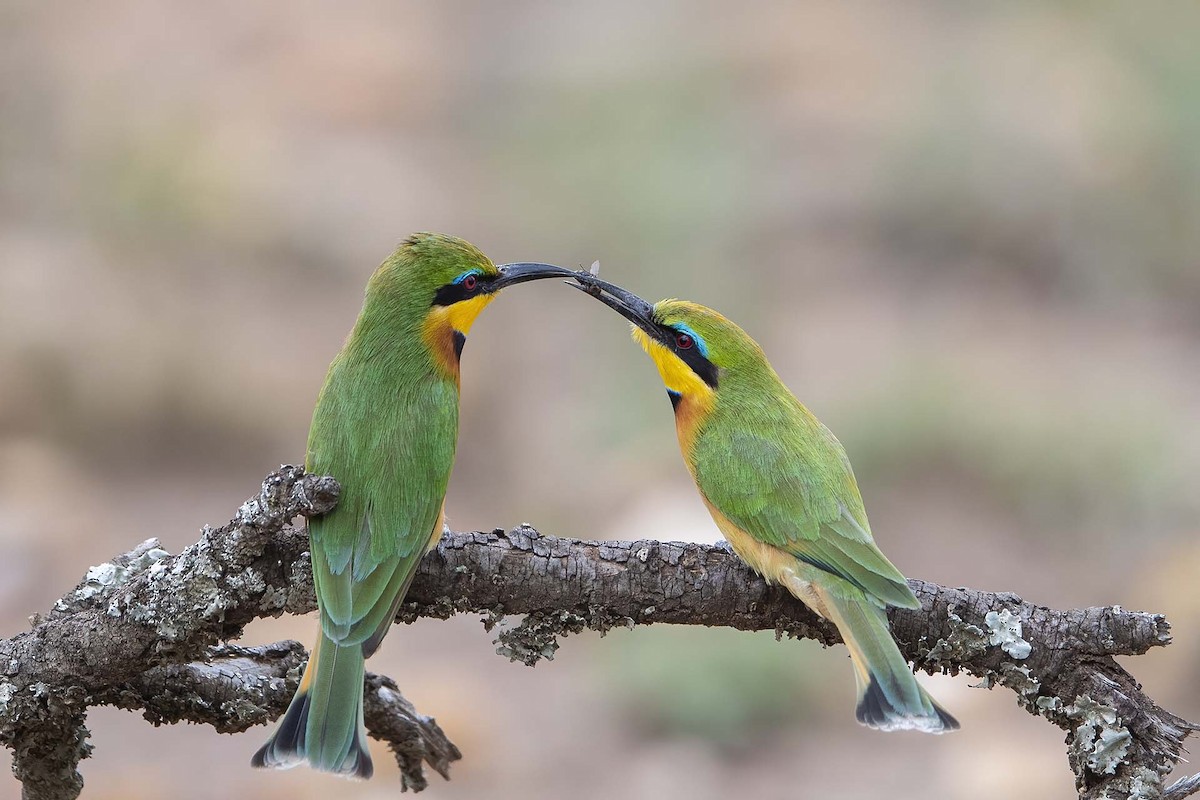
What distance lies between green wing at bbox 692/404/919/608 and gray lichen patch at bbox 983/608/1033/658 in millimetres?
215

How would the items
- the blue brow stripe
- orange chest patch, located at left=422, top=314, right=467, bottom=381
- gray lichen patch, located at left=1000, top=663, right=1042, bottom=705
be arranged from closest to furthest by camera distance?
gray lichen patch, located at left=1000, top=663, right=1042, bottom=705 → orange chest patch, located at left=422, top=314, right=467, bottom=381 → the blue brow stripe

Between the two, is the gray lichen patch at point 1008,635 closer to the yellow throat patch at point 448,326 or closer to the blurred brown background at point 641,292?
the yellow throat patch at point 448,326

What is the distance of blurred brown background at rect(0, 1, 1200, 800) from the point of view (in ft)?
23.6

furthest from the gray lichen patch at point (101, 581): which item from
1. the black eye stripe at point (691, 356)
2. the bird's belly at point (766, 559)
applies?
the black eye stripe at point (691, 356)

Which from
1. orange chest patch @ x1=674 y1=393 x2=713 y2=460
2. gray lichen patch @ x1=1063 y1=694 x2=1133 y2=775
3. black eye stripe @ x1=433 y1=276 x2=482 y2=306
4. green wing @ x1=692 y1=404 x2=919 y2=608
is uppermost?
black eye stripe @ x1=433 y1=276 x2=482 y2=306

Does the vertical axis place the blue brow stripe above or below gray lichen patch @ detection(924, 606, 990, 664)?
above

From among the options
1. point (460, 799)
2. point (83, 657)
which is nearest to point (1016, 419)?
point (460, 799)

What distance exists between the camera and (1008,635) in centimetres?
309

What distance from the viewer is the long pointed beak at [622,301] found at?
405 centimetres

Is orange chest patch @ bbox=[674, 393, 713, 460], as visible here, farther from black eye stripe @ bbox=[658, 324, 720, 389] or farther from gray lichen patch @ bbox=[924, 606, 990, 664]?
gray lichen patch @ bbox=[924, 606, 990, 664]

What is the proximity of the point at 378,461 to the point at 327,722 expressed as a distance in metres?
0.66

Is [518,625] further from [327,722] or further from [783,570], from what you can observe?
[783,570]

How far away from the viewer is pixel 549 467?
9.09m

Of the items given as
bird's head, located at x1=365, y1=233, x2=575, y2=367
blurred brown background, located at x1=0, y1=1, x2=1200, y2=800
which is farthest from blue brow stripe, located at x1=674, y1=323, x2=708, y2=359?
blurred brown background, located at x1=0, y1=1, x2=1200, y2=800
